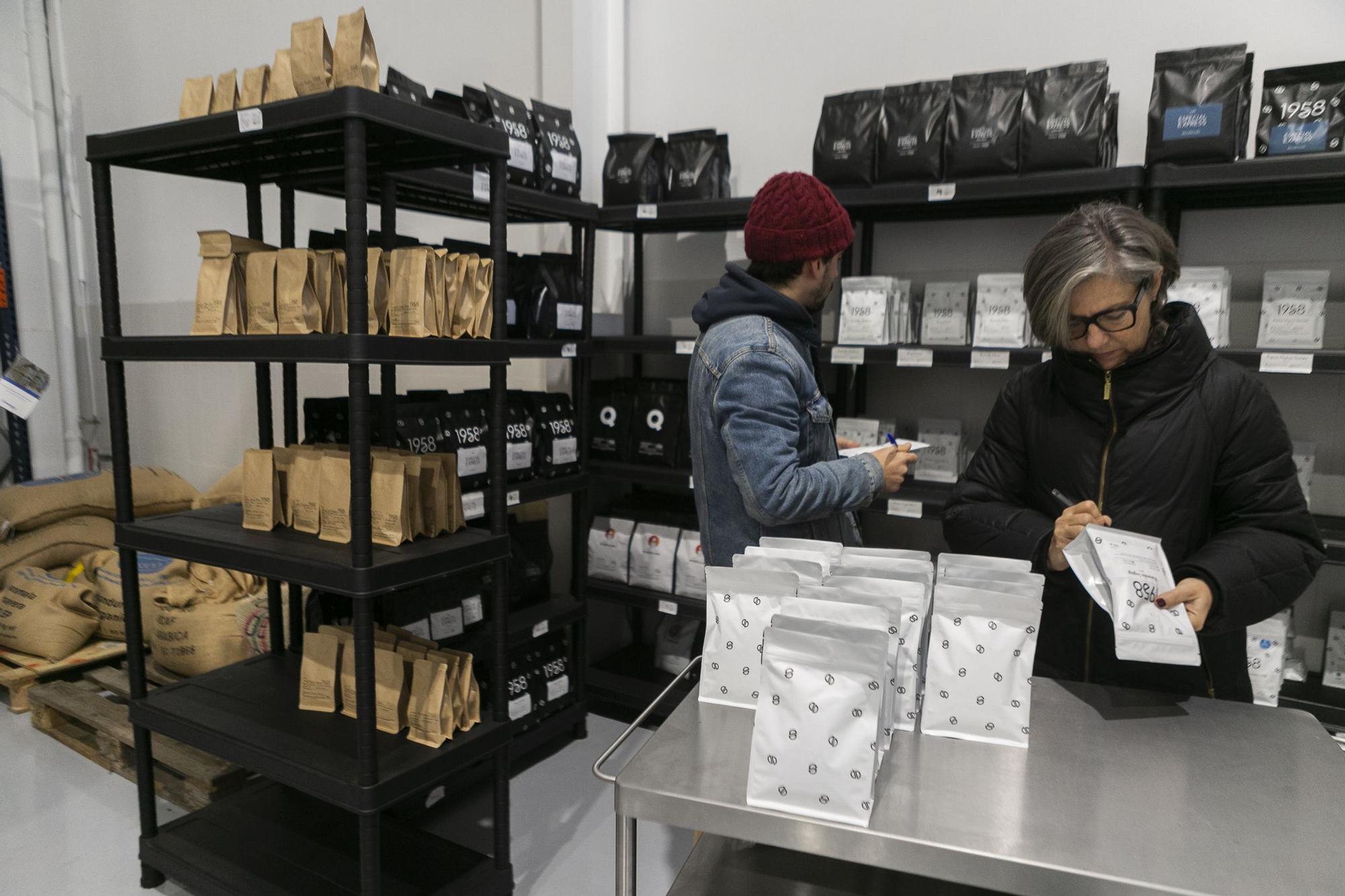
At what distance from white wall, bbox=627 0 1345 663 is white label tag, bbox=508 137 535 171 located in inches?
38.6

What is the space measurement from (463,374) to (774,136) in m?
1.88

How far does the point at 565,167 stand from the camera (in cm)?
317

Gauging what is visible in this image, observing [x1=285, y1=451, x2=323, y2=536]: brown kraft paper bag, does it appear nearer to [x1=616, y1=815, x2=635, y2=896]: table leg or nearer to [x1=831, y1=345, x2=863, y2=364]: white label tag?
[x1=616, y1=815, x2=635, y2=896]: table leg

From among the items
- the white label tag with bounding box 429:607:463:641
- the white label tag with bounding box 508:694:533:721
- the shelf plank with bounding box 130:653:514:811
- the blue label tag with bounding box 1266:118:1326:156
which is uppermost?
the blue label tag with bounding box 1266:118:1326:156

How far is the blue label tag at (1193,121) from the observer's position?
2342mm

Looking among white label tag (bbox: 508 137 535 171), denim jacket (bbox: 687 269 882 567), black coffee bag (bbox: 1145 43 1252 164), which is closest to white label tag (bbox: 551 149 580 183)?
white label tag (bbox: 508 137 535 171)

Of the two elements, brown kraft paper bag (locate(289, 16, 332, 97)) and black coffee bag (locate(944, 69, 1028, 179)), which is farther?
black coffee bag (locate(944, 69, 1028, 179))

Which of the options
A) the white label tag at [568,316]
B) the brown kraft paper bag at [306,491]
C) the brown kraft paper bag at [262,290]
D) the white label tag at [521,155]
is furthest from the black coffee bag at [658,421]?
the brown kraft paper bag at [262,290]

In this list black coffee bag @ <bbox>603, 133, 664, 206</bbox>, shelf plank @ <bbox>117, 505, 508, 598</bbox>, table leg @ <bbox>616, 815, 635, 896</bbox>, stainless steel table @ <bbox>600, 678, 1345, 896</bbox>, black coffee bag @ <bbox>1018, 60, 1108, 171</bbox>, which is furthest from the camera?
black coffee bag @ <bbox>603, 133, 664, 206</bbox>

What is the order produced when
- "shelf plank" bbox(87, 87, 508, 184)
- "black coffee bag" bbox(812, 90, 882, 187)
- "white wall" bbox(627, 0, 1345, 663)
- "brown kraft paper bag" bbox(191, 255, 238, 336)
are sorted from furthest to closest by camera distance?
"black coffee bag" bbox(812, 90, 882, 187) < "white wall" bbox(627, 0, 1345, 663) < "brown kraft paper bag" bbox(191, 255, 238, 336) < "shelf plank" bbox(87, 87, 508, 184)

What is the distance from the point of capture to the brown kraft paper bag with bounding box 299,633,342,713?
2332 millimetres

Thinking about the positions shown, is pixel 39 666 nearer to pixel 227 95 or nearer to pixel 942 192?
pixel 227 95

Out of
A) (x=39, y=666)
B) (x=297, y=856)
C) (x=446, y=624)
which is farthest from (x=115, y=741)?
(x=446, y=624)

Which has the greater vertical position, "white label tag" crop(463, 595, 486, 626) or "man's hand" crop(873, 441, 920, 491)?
"man's hand" crop(873, 441, 920, 491)
